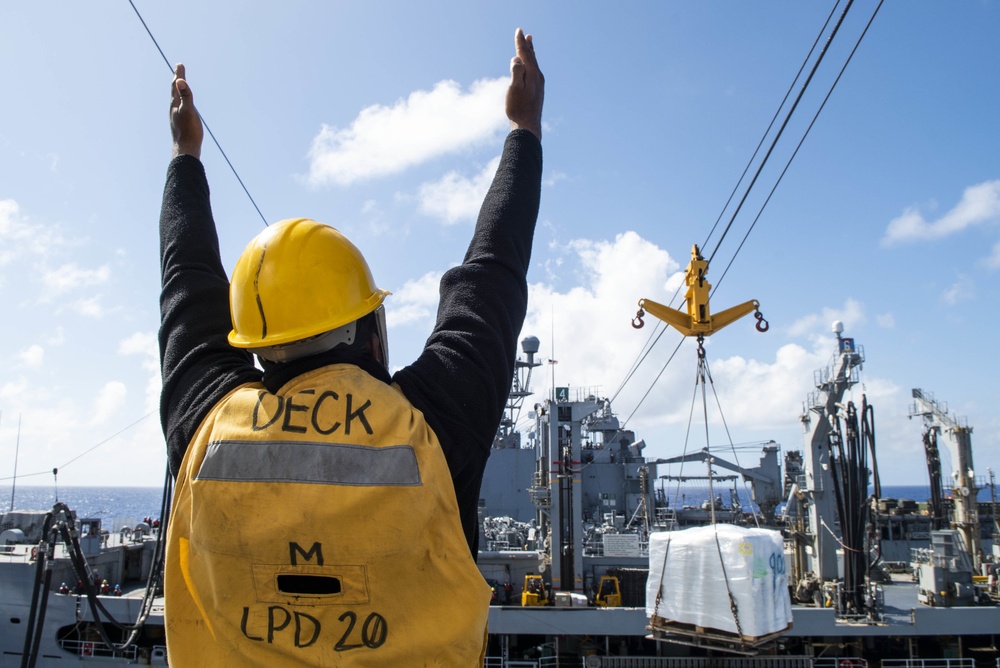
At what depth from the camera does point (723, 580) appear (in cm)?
988

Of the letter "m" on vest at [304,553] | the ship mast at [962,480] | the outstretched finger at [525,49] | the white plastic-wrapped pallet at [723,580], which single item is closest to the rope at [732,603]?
the white plastic-wrapped pallet at [723,580]

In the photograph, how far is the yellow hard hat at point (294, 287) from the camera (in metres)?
1.56

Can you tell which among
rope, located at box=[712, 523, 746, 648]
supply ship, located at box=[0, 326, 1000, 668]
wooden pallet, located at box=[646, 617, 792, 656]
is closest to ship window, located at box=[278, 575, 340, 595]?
rope, located at box=[712, 523, 746, 648]

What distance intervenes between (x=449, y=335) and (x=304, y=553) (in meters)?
0.57

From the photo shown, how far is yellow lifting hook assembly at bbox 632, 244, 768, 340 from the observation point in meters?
6.75

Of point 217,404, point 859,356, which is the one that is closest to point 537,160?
point 217,404

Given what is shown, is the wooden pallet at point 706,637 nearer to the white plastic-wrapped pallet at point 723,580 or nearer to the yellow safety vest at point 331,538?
the white plastic-wrapped pallet at point 723,580

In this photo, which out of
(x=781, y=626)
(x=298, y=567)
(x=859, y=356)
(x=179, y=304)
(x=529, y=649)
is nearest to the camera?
(x=298, y=567)

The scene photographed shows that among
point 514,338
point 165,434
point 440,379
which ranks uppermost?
point 514,338

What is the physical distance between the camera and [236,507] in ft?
4.37

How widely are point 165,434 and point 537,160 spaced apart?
125cm

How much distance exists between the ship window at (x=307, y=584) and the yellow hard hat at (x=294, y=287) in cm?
51

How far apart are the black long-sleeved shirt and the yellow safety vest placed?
0.41 ft

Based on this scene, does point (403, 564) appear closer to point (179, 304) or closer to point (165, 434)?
point (165, 434)
